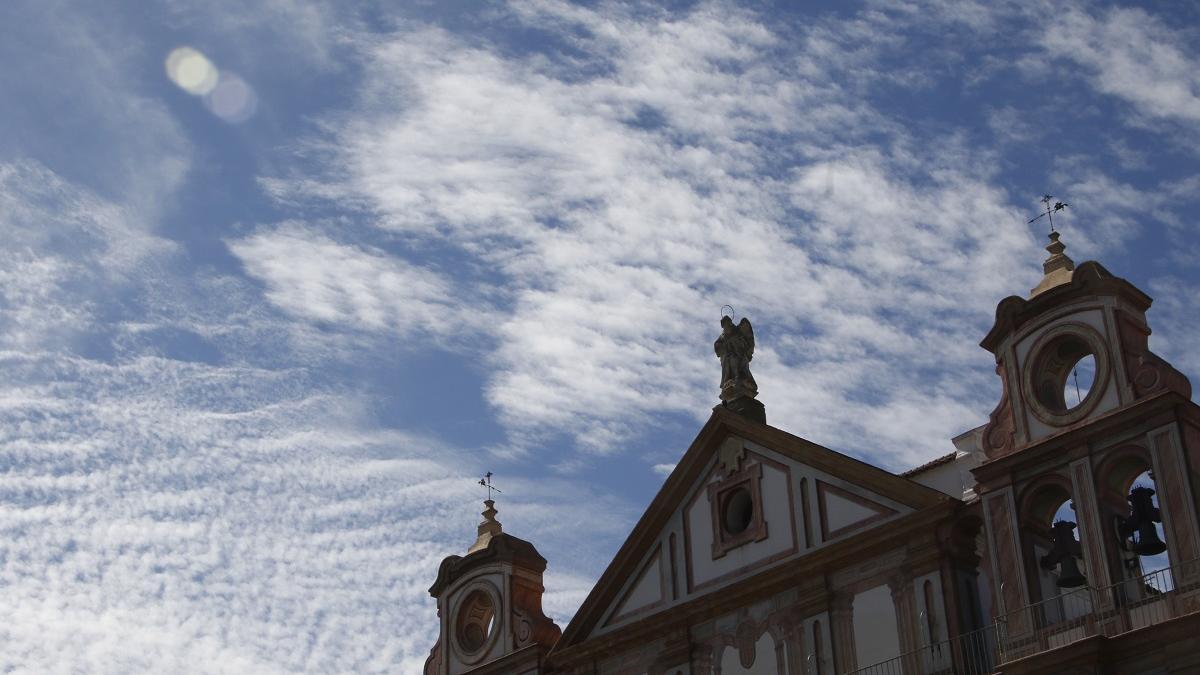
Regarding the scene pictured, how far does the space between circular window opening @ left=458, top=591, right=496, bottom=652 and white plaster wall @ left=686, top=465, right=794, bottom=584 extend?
6.32 metres

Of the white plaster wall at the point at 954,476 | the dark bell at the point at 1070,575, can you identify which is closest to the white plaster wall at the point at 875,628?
the dark bell at the point at 1070,575

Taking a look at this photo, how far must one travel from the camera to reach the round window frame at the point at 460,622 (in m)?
40.5

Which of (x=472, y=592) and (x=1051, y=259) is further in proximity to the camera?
(x=472, y=592)

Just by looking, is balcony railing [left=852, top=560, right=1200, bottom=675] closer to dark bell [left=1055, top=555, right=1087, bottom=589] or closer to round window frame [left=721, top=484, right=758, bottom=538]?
dark bell [left=1055, top=555, right=1087, bottom=589]

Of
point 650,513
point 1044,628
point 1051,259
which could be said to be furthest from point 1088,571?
point 650,513

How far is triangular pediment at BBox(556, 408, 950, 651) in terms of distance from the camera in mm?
34344

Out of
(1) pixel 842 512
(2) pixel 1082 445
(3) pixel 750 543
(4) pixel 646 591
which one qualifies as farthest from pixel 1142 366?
(4) pixel 646 591

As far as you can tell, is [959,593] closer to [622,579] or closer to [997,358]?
[997,358]

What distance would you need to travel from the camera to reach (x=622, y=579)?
38250 millimetres

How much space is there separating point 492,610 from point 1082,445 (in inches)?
614

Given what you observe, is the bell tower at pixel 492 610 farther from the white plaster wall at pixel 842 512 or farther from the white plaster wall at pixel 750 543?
the white plaster wall at pixel 842 512

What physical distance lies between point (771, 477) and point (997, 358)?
5574mm

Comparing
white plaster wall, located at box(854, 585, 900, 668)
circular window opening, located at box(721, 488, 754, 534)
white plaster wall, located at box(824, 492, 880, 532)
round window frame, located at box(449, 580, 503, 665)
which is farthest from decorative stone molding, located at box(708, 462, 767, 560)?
round window frame, located at box(449, 580, 503, 665)

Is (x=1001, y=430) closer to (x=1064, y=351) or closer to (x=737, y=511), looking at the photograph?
(x=1064, y=351)
